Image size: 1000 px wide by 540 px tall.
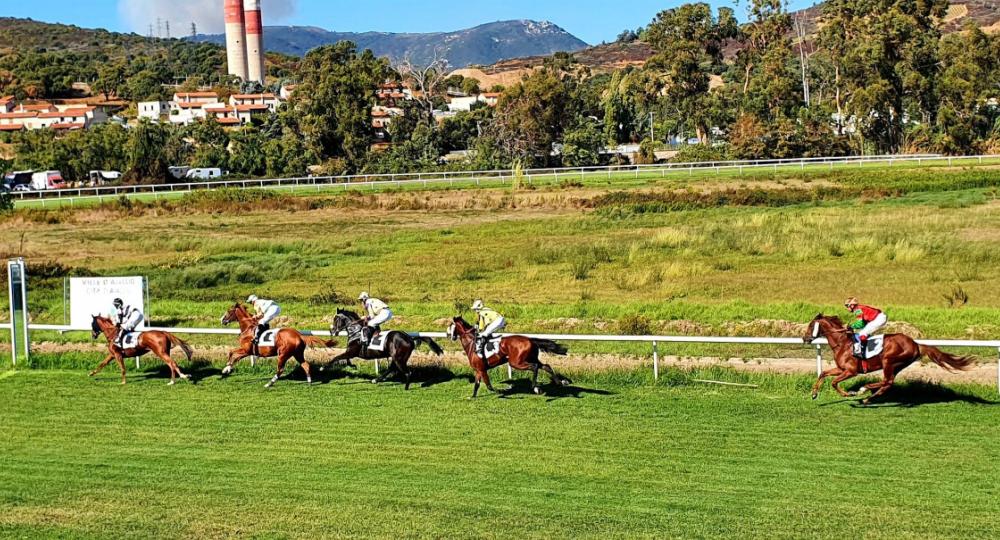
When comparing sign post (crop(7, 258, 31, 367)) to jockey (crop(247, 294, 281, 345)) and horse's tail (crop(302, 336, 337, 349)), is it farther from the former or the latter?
horse's tail (crop(302, 336, 337, 349))

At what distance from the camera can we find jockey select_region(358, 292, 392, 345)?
16.6 metres

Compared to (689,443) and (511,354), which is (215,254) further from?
(689,443)

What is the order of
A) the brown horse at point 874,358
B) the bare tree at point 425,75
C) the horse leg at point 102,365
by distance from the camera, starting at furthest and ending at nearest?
the bare tree at point 425,75 → the horse leg at point 102,365 → the brown horse at point 874,358

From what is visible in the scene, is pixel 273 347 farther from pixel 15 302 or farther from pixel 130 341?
pixel 15 302

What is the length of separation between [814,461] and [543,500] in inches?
128

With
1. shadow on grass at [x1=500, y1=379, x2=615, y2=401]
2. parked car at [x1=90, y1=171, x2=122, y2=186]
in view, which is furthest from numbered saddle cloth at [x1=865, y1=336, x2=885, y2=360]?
parked car at [x1=90, y1=171, x2=122, y2=186]

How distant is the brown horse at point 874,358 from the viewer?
14.3m

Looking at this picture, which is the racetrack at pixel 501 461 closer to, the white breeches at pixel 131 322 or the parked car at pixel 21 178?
the white breeches at pixel 131 322

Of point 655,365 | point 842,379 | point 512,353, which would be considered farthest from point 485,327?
point 842,379

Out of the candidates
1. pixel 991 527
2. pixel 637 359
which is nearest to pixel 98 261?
pixel 637 359

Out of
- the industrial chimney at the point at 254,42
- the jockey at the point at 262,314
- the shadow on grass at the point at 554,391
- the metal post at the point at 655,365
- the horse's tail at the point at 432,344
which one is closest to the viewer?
the shadow on grass at the point at 554,391

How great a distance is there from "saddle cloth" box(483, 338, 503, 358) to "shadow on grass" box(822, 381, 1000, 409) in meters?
4.49

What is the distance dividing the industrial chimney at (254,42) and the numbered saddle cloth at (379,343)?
149 m

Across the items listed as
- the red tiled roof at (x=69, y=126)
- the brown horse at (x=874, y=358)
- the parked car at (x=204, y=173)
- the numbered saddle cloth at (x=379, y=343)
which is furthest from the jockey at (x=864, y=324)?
the red tiled roof at (x=69, y=126)
